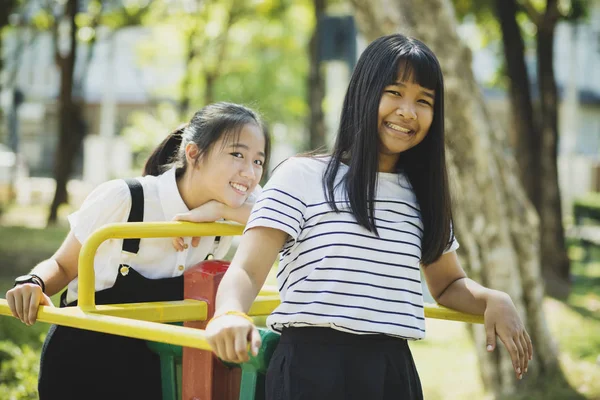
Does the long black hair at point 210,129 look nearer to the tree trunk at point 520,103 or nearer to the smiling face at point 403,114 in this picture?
the smiling face at point 403,114

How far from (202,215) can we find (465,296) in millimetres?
Answer: 746

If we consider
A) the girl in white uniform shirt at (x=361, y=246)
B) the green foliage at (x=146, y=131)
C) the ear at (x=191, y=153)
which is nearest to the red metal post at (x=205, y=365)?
the ear at (x=191, y=153)

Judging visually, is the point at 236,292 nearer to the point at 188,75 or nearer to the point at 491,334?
the point at 491,334

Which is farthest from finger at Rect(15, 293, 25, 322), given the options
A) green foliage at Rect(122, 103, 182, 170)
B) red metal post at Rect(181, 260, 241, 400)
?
green foliage at Rect(122, 103, 182, 170)

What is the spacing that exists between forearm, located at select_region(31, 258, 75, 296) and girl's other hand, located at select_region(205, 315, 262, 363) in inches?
39.0

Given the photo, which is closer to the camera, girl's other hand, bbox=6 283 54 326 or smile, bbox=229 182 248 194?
girl's other hand, bbox=6 283 54 326

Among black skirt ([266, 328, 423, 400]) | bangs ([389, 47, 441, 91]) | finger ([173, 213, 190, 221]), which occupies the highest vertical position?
bangs ([389, 47, 441, 91])

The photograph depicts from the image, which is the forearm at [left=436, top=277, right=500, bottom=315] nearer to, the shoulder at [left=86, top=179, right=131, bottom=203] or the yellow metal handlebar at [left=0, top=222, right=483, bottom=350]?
the yellow metal handlebar at [left=0, top=222, right=483, bottom=350]

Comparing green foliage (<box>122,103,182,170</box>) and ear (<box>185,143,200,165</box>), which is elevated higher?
ear (<box>185,143,200,165</box>)

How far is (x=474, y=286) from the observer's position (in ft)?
7.48

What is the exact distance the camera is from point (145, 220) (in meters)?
2.61

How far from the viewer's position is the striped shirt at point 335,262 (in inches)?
77.3

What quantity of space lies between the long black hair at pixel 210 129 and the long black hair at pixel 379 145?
0.54 meters

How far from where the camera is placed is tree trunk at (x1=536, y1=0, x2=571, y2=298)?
888 centimetres
